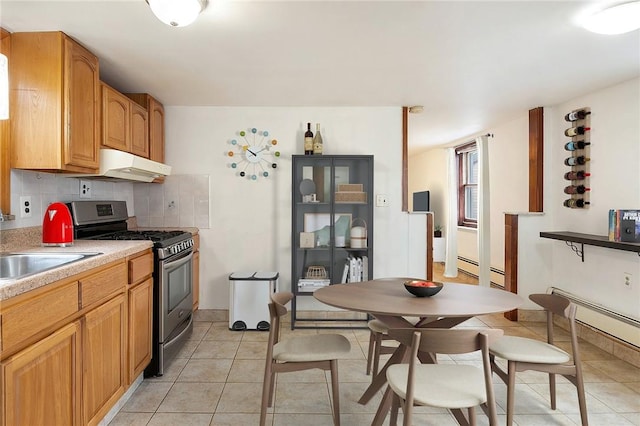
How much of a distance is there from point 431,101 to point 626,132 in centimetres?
161

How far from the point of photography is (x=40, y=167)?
7.39 ft

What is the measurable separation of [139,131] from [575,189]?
4018 millimetres

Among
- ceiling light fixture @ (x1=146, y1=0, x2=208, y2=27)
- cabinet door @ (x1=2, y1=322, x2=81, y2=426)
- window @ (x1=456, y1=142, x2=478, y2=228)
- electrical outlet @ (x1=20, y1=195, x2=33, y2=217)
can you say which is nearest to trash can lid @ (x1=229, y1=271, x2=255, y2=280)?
electrical outlet @ (x1=20, y1=195, x2=33, y2=217)

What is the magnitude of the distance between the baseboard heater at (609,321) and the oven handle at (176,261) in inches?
141

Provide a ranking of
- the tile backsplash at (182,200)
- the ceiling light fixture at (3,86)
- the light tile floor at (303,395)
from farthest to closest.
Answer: the tile backsplash at (182,200), the light tile floor at (303,395), the ceiling light fixture at (3,86)

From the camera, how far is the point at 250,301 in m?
3.72

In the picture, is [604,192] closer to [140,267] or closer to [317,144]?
[317,144]

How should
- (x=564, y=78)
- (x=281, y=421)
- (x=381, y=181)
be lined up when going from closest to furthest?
(x=281, y=421) < (x=564, y=78) < (x=381, y=181)

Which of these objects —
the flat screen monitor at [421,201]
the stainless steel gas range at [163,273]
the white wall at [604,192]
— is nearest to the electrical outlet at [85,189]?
the stainless steel gas range at [163,273]

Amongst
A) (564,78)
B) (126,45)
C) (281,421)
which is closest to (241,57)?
(126,45)

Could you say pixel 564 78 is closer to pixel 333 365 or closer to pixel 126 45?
pixel 333 365

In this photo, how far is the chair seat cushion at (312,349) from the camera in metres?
2.02

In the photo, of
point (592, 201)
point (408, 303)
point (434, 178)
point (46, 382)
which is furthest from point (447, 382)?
point (434, 178)

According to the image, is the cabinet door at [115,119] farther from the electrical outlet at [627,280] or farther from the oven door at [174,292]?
the electrical outlet at [627,280]
